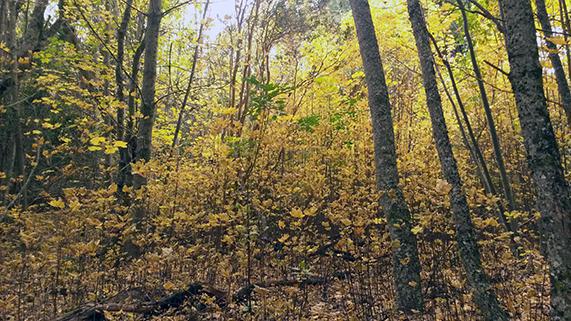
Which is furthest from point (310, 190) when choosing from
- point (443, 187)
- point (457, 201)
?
point (443, 187)

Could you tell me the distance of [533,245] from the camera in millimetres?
7172

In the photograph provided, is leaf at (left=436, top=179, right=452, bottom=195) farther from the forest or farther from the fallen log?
Answer: the fallen log

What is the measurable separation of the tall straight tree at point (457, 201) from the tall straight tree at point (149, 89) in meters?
4.33

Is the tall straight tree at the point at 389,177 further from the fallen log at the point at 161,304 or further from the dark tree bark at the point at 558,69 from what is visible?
the dark tree bark at the point at 558,69

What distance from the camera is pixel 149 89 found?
6.55 m

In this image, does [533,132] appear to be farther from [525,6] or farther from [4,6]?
[4,6]

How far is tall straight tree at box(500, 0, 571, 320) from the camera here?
7.91ft

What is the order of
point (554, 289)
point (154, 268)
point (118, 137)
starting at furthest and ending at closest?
point (118, 137), point (154, 268), point (554, 289)

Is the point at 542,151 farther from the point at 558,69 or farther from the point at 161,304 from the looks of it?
the point at 161,304

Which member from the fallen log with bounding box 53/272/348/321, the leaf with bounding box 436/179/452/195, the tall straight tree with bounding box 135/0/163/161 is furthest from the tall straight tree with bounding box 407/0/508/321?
the tall straight tree with bounding box 135/0/163/161

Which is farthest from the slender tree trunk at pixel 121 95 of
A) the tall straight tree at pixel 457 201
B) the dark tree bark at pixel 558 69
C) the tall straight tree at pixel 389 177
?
the dark tree bark at pixel 558 69

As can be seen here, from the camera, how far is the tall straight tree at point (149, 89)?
20.9ft

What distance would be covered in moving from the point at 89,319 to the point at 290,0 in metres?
8.53

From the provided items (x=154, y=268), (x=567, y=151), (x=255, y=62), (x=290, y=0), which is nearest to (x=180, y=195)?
(x=154, y=268)
